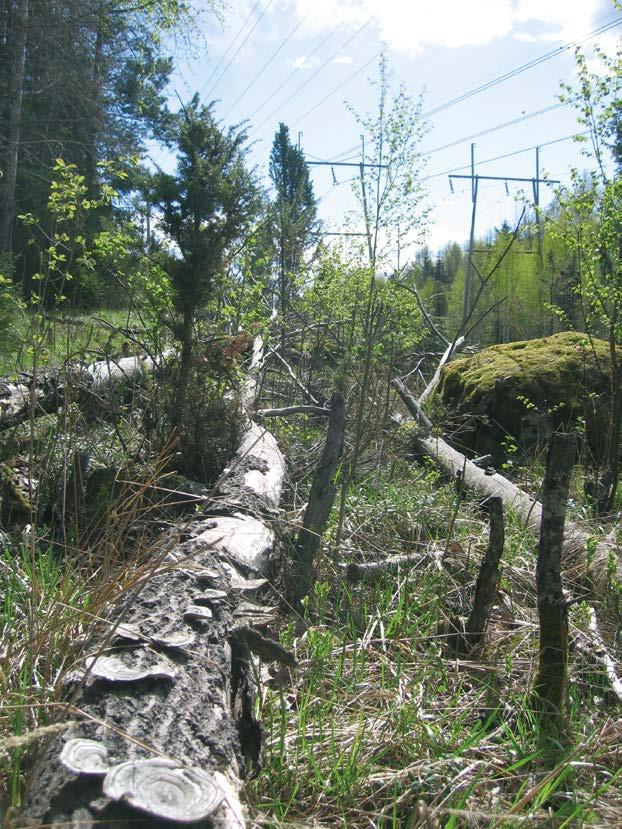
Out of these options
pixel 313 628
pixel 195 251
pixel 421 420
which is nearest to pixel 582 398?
pixel 421 420

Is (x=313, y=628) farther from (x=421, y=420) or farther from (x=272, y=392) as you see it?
(x=421, y=420)

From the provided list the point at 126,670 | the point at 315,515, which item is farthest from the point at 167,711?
the point at 315,515

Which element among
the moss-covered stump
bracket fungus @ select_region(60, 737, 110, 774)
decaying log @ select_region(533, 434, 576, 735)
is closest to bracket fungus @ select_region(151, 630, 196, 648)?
bracket fungus @ select_region(60, 737, 110, 774)

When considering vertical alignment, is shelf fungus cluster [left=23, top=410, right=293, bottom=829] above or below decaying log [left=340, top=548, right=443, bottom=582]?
above

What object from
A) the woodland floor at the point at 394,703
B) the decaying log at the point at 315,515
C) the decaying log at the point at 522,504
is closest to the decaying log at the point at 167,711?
the woodland floor at the point at 394,703

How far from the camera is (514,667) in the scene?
9.47 feet

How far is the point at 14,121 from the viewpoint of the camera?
13.6 metres

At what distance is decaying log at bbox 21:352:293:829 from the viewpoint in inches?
50.3

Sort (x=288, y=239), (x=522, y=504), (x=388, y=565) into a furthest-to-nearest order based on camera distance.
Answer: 1. (x=288, y=239)
2. (x=522, y=504)
3. (x=388, y=565)

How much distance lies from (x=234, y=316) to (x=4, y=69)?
556 inches

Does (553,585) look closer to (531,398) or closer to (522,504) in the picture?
(522,504)

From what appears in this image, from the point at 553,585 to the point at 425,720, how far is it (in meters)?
0.71

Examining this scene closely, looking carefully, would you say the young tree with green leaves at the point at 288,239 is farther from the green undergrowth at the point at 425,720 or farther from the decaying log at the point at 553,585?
the decaying log at the point at 553,585

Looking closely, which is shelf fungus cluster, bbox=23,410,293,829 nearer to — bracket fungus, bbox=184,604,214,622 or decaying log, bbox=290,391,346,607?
bracket fungus, bbox=184,604,214,622
